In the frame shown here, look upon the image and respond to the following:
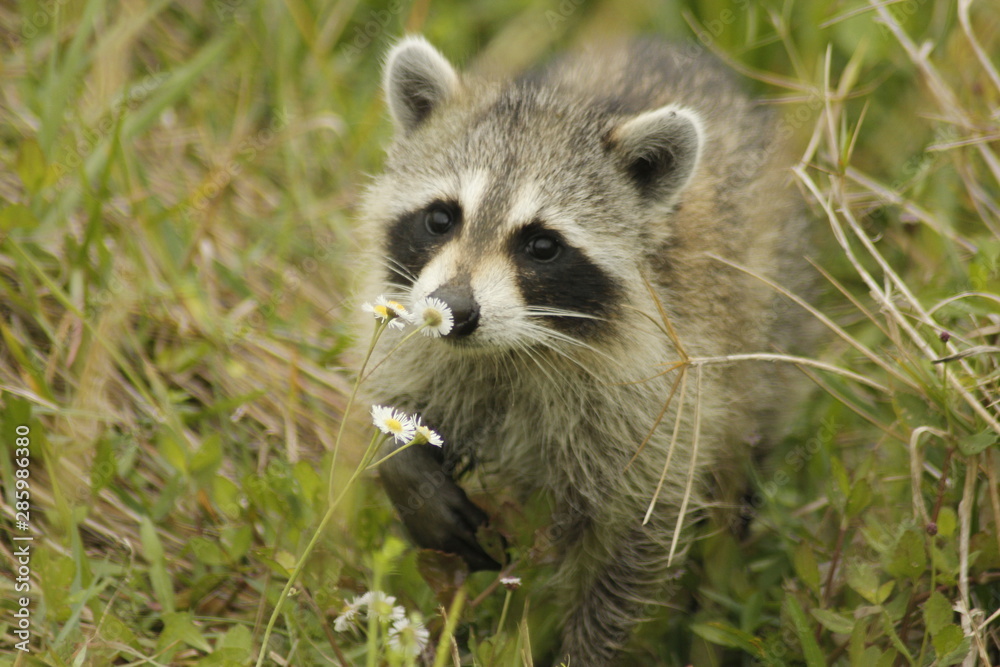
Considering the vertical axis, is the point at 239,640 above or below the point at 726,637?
above

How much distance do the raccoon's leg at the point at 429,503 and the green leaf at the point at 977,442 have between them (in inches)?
67.1

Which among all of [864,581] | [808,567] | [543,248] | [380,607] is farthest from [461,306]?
[864,581]

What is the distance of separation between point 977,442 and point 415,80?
2.44 meters

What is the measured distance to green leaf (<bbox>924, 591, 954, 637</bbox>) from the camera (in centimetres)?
322

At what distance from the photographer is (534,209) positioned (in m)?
3.43

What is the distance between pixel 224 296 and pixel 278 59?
1742 mm

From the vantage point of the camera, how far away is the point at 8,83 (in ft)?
17.1

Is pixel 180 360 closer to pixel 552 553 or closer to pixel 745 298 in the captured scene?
pixel 552 553

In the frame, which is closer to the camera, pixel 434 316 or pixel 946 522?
pixel 434 316
